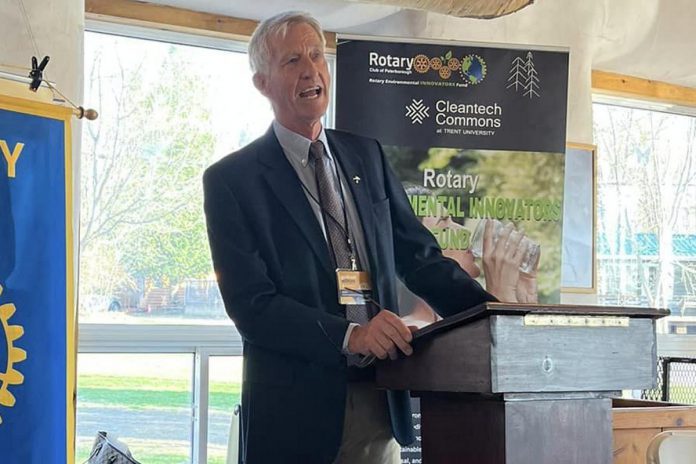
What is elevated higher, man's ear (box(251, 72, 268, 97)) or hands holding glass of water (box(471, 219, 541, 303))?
man's ear (box(251, 72, 268, 97))

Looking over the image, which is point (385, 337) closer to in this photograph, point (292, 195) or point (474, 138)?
point (292, 195)

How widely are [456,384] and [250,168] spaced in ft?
2.10

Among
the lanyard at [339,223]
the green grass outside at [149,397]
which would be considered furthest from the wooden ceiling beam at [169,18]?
the lanyard at [339,223]

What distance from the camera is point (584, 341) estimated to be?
142 cm

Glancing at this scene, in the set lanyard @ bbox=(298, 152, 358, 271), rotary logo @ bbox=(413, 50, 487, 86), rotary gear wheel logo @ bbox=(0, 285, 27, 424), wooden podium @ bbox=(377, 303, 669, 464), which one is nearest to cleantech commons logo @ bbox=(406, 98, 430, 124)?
rotary logo @ bbox=(413, 50, 487, 86)

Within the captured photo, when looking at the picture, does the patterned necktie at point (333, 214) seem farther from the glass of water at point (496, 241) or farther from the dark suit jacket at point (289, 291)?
the glass of water at point (496, 241)

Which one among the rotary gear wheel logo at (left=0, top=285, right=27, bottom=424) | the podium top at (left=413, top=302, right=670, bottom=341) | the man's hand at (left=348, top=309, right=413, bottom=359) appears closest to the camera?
the podium top at (left=413, top=302, right=670, bottom=341)

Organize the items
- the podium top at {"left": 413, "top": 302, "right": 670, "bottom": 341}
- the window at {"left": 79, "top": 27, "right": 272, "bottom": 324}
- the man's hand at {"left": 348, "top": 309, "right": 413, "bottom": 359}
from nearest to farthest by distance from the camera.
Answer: the podium top at {"left": 413, "top": 302, "right": 670, "bottom": 341}
the man's hand at {"left": 348, "top": 309, "right": 413, "bottom": 359}
the window at {"left": 79, "top": 27, "right": 272, "bottom": 324}

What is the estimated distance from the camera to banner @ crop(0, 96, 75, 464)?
209cm

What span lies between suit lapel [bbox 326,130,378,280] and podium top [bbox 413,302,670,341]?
12.8 inches

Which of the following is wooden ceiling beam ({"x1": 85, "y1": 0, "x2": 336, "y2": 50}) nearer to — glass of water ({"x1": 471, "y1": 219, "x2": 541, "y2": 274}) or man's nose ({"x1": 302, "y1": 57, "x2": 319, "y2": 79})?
glass of water ({"x1": 471, "y1": 219, "x2": 541, "y2": 274})

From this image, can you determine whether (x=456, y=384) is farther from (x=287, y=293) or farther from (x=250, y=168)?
(x=250, y=168)

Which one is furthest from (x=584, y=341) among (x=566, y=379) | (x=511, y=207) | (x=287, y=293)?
(x=511, y=207)

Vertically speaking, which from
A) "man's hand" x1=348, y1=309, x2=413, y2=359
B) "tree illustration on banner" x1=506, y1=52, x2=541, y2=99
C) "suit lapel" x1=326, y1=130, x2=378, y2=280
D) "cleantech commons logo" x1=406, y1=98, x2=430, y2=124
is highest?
"tree illustration on banner" x1=506, y1=52, x2=541, y2=99
